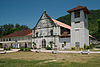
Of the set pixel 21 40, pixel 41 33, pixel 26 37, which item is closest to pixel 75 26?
pixel 41 33

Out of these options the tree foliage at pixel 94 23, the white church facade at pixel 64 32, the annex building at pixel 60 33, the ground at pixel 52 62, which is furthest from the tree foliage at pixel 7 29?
the ground at pixel 52 62

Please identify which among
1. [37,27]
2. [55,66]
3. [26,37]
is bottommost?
[55,66]

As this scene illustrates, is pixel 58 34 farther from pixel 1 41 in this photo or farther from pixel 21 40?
pixel 1 41

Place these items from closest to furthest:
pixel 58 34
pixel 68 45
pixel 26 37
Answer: pixel 68 45
pixel 58 34
pixel 26 37

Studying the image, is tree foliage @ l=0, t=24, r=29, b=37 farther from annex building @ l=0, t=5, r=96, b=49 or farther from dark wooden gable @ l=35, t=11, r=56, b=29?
dark wooden gable @ l=35, t=11, r=56, b=29

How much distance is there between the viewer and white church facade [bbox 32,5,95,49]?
3158 cm

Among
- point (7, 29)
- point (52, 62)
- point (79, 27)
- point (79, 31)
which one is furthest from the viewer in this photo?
point (7, 29)

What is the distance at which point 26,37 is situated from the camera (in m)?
→ 45.8

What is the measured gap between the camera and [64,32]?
36.8 meters

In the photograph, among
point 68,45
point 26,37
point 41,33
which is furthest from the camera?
point 26,37

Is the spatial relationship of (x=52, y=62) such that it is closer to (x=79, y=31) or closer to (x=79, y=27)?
(x=79, y=31)

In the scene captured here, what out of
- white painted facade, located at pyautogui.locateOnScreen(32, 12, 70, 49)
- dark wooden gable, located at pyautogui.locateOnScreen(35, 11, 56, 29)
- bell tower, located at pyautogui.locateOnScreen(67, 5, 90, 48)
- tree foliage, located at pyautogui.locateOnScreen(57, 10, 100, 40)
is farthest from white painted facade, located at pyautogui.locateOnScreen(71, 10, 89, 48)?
tree foliage, located at pyautogui.locateOnScreen(57, 10, 100, 40)

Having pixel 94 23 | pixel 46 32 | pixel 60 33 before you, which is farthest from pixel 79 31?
pixel 94 23

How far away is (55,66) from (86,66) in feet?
8.81
